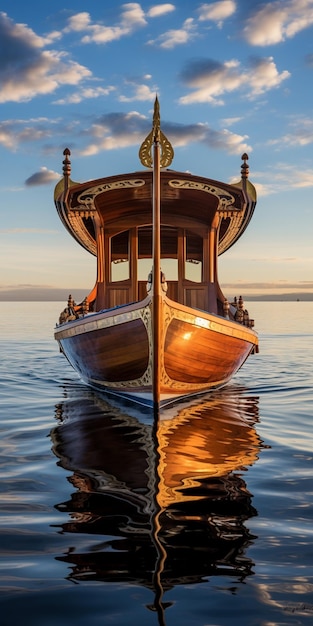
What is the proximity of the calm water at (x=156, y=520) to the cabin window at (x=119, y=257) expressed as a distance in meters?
4.35

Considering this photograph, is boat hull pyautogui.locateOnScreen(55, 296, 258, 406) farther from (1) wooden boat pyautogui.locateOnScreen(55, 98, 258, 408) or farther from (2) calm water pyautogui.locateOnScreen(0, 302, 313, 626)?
(2) calm water pyautogui.locateOnScreen(0, 302, 313, 626)

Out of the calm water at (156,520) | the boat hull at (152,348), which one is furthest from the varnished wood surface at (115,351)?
the calm water at (156,520)

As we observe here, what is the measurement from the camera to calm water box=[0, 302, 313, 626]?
8.84ft

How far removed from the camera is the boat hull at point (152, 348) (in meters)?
7.53

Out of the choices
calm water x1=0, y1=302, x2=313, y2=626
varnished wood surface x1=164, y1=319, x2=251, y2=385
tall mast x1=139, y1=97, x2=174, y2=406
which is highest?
tall mast x1=139, y1=97, x2=174, y2=406

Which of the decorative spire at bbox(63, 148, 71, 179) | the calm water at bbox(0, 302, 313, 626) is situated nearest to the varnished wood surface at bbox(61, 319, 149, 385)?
the calm water at bbox(0, 302, 313, 626)

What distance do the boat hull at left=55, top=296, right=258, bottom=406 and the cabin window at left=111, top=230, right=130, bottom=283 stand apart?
7.61ft

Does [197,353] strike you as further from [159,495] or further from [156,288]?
[159,495]

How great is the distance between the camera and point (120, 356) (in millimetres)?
8102

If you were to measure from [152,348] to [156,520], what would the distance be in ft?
12.6

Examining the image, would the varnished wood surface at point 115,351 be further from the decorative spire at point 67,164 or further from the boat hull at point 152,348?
the decorative spire at point 67,164

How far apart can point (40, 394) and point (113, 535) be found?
23.5ft

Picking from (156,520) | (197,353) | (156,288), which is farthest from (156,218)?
(156,520)

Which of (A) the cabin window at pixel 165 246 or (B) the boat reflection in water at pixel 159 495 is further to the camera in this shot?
(A) the cabin window at pixel 165 246
